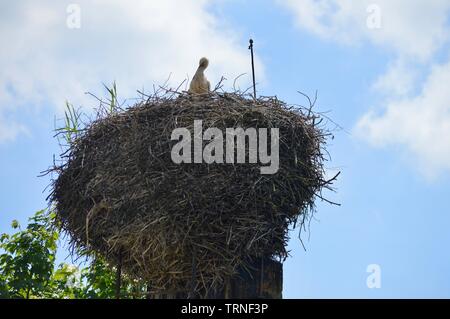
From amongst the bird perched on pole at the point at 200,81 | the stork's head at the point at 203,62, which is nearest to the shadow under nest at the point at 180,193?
the bird perched on pole at the point at 200,81

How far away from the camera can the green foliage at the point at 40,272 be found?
1200cm

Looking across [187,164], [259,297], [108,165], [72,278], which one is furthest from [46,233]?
[259,297]

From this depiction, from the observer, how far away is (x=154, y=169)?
9.97m

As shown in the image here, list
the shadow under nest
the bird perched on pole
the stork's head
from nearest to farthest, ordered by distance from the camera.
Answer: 1. the shadow under nest
2. the bird perched on pole
3. the stork's head

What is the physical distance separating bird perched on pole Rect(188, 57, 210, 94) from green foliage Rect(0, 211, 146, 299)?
248cm

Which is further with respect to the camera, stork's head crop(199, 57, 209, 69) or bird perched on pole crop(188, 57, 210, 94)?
stork's head crop(199, 57, 209, 69)

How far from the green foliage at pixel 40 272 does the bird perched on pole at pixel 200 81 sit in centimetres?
248

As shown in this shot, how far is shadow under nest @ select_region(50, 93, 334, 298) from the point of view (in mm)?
9453

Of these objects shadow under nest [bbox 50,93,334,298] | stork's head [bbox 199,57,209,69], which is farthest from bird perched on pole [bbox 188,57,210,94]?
A: shadow under nest [bbox 50,93,334,298]

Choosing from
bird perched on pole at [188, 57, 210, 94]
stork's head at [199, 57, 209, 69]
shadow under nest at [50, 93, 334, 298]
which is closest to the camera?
shadow under nest at [50, 93, 334, 298]

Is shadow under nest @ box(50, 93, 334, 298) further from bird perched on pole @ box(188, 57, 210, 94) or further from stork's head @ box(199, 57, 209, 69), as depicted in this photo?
stork's head @ box(199, 57, 209, 69)

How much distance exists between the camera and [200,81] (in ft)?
40.5

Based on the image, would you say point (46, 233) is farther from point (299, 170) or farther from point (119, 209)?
point (299, 170)

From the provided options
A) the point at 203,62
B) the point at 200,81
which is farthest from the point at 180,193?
the point at 203,62
